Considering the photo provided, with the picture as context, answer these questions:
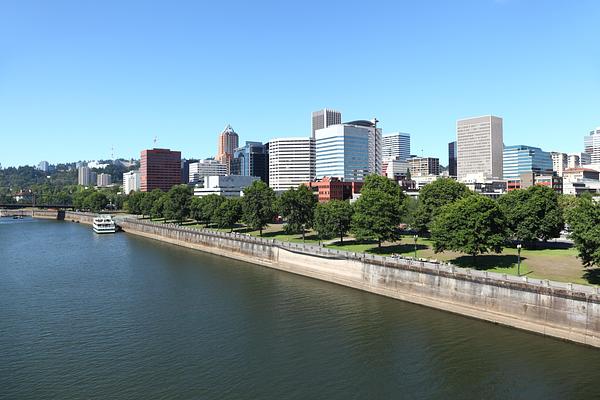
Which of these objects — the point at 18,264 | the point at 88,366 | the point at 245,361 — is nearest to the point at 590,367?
the point at 245,361

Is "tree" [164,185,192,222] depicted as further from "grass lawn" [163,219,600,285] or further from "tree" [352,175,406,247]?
"tree" [352,175,406,247]

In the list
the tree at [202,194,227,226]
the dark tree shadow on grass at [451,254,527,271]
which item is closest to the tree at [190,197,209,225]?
the tree at [202,194,227,226]

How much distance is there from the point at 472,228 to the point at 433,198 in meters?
34.6

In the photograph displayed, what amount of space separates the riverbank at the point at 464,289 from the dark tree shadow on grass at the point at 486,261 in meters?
5.82

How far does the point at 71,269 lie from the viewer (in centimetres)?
9225

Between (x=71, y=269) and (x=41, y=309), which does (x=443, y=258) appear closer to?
(x=41, y=309)

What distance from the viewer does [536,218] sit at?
→ 3078 inches

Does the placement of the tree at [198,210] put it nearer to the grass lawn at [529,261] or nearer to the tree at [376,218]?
the tree at [376,218]

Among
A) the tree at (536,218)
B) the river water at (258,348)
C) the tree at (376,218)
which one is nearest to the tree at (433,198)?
the tree at (376,218)

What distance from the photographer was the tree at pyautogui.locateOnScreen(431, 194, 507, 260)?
66.2 m

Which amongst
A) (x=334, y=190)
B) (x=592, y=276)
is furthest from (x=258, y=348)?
(x=334, y=190)

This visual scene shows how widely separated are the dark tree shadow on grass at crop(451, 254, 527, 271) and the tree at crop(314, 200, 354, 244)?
30.0m

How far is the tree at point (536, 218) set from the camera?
78188mm

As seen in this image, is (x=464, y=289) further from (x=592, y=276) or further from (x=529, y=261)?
(x=529, y=261)
